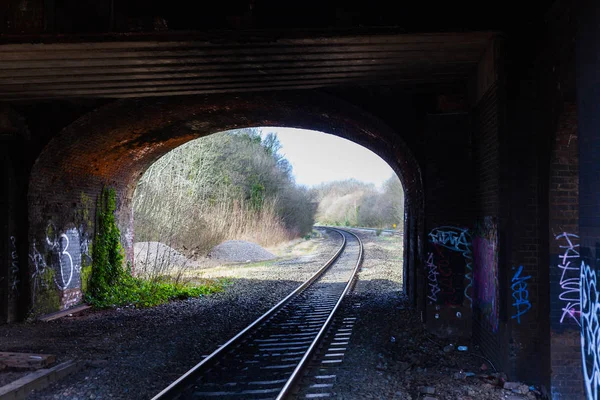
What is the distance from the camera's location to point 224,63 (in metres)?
7.53

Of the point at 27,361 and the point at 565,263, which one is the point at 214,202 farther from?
the point at 565,263

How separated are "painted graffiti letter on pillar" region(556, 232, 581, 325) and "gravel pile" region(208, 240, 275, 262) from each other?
19.4 meters

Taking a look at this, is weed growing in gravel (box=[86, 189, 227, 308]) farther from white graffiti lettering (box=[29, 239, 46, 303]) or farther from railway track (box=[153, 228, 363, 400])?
railway track (box=[153, 228, 363, 400])

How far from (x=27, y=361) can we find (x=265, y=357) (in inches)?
121

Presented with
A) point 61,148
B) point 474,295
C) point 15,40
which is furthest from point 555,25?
point 61,148

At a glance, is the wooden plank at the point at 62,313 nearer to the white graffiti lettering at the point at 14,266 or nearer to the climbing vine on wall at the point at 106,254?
the climbing vine on wall at the point at 106,254

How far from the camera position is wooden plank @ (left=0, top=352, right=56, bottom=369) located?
22.2 feet

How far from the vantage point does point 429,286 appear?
869 centimetres

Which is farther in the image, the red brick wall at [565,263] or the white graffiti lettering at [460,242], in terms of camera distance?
the white graffiti lettering at [460,242]

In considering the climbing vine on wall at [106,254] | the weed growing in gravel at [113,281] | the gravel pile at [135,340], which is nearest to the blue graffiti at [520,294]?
the gravel pile at [135,340]

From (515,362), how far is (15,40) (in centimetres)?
704

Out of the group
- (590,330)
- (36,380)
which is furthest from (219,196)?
(590,330)

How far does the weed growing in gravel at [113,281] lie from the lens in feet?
40.8

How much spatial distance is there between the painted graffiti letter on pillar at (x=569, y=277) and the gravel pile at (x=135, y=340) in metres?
4.54
